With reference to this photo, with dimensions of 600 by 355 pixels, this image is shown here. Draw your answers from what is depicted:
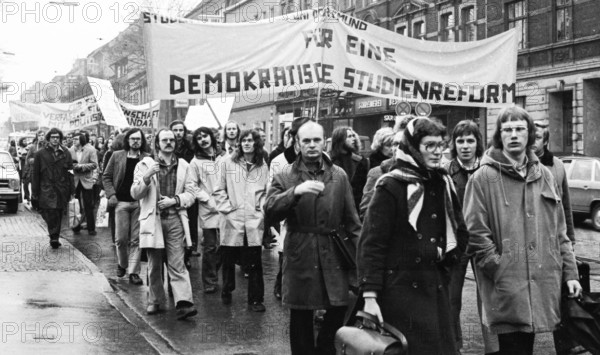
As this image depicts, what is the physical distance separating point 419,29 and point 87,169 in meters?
26.6

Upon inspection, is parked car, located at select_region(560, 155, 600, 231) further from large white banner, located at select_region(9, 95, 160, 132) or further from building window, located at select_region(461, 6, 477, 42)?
building window, located at select_region(461, 6, 477, 42)

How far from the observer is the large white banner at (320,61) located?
8141 mm

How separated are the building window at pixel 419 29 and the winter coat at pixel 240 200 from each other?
3138 centimetres

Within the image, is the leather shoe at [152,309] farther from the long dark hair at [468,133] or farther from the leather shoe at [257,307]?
the long dark hair at [468,133]

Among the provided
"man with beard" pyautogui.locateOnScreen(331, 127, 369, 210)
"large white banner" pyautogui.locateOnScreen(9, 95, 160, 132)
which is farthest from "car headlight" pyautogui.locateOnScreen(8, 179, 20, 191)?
"man with beard" pyautogui.locateOnScreen(331, 127, 369, 210)

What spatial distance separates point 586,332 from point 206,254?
5.75m

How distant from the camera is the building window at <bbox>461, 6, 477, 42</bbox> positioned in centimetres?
3531

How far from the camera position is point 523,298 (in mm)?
4766

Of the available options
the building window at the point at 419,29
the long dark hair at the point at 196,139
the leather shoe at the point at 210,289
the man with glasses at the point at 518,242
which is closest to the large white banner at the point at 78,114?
the long dark hair at the point at 196,139

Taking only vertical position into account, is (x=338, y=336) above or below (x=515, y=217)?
below

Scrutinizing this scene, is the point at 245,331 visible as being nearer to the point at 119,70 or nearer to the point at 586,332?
the point at 586,332

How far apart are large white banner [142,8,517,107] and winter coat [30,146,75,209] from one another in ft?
19.0

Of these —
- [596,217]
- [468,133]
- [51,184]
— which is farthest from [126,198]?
[596,217]

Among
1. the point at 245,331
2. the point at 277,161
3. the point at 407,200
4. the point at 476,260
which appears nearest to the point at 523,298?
the point at 476,260
